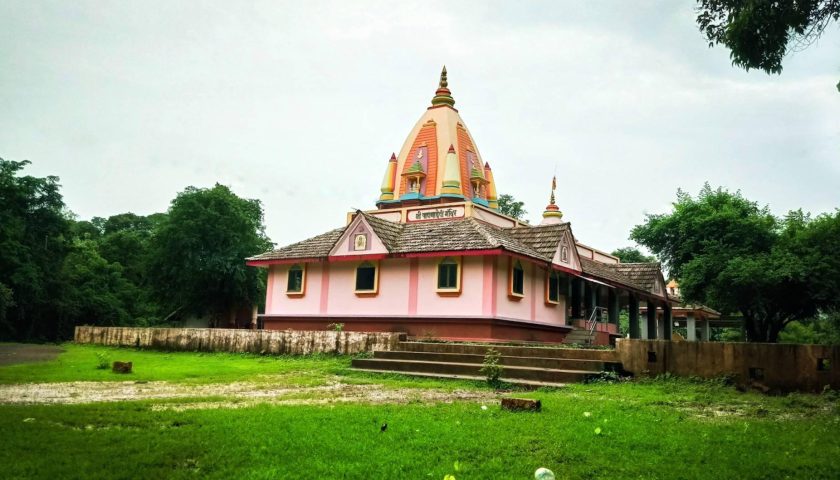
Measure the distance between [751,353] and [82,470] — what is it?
33.8 feet

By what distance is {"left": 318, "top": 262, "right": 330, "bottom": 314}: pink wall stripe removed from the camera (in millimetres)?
23141

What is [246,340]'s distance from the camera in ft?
65.4

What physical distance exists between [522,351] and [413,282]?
22.5ft

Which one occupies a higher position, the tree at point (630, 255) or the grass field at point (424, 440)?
the tree at point (630, 255)

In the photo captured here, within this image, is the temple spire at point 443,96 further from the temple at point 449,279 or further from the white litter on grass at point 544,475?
the white litter on grass at point 544,475

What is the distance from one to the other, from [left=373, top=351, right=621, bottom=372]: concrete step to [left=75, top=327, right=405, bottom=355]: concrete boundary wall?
1.11 metres

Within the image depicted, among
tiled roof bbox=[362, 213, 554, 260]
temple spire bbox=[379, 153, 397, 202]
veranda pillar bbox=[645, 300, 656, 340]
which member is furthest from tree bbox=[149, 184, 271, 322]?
veranda pillar bbox=[645, 300, 656, 340]

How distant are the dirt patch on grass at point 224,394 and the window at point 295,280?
39.5 ft

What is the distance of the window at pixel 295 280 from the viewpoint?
2391 centimetres

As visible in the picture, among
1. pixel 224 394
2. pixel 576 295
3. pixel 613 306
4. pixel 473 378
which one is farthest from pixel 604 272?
pixel 224 394

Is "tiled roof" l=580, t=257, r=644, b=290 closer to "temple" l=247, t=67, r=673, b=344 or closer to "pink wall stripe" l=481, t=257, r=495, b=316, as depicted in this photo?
"temple" l=247, t=67, r=673, b=344

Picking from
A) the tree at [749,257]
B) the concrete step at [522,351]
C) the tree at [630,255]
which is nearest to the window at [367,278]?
the concrete step at [522,351]

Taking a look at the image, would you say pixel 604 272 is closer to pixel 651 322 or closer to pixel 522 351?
pixel 651 322

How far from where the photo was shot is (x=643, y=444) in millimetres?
6254
